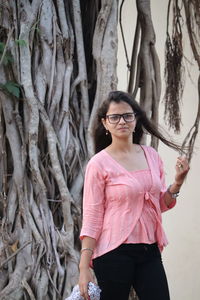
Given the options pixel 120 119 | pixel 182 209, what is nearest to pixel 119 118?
pixel 120 119

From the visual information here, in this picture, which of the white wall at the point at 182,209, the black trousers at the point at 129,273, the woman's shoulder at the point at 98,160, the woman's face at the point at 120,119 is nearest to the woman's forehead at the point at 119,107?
the woman's face at the point at 120,119

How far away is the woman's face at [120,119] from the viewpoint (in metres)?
1.96

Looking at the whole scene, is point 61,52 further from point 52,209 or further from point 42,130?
point 52,209

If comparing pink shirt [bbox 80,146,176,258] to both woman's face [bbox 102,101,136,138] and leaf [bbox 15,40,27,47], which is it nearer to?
woman's face [bbox 102,101,136,138]

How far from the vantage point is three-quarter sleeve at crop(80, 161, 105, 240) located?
1.91m

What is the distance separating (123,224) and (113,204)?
7cm

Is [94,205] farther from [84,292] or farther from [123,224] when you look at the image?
[84,292]

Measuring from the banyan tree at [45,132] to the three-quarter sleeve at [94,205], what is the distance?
2.55 feet

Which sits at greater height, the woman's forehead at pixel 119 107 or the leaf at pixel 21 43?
the leaf at pixel 21 43

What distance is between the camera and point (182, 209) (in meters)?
4.47

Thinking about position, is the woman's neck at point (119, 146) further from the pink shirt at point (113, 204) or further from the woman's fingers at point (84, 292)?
the woman's fingers at point (84, 292)

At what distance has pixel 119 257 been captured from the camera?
1.89 meters

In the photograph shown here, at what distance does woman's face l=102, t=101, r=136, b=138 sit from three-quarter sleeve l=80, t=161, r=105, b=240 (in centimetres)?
14

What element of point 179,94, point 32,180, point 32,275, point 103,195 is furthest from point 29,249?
point 179,94
